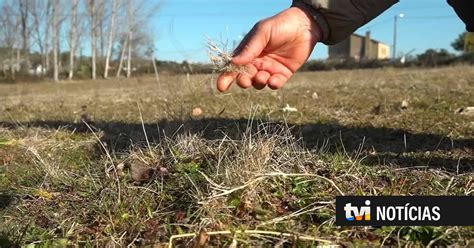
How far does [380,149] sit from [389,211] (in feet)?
6.10

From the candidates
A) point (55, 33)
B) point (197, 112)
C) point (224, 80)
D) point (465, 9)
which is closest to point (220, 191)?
point (224, 80)

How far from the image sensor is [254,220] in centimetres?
239

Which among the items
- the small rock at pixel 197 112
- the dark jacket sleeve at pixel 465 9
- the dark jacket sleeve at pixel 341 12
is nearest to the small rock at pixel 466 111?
the dark jacket sleeve at pixel 465 9

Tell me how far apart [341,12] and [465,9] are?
77 cm

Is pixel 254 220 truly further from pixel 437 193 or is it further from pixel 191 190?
pixel 437 193

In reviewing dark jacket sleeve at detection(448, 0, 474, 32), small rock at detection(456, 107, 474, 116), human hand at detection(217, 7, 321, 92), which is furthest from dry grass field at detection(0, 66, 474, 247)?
small rock at detection(456, 107, 474, 116)

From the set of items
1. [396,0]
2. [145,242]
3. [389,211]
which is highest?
[396,0]

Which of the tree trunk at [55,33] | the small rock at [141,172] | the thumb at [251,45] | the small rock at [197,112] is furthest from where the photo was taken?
the tree trunk at [55,33]

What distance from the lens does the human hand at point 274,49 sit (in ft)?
8.66

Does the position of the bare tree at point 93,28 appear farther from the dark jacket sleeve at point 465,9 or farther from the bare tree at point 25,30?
the dark jacket sleeve at point 465,9

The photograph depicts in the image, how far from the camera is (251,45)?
261 cm

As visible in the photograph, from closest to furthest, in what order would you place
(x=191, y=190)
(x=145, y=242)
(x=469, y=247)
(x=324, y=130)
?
(x=469, y=247) < (x=145, y=242) < (x=191, y=190) < (x=324, y=130)

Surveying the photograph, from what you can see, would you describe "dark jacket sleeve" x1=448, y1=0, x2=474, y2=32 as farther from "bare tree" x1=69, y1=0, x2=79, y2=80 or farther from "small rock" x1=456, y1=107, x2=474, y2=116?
"bare tree" x1=69, y1=0, x2=79, y2=80

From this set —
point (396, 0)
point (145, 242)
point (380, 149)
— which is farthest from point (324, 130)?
point (145, 242)
